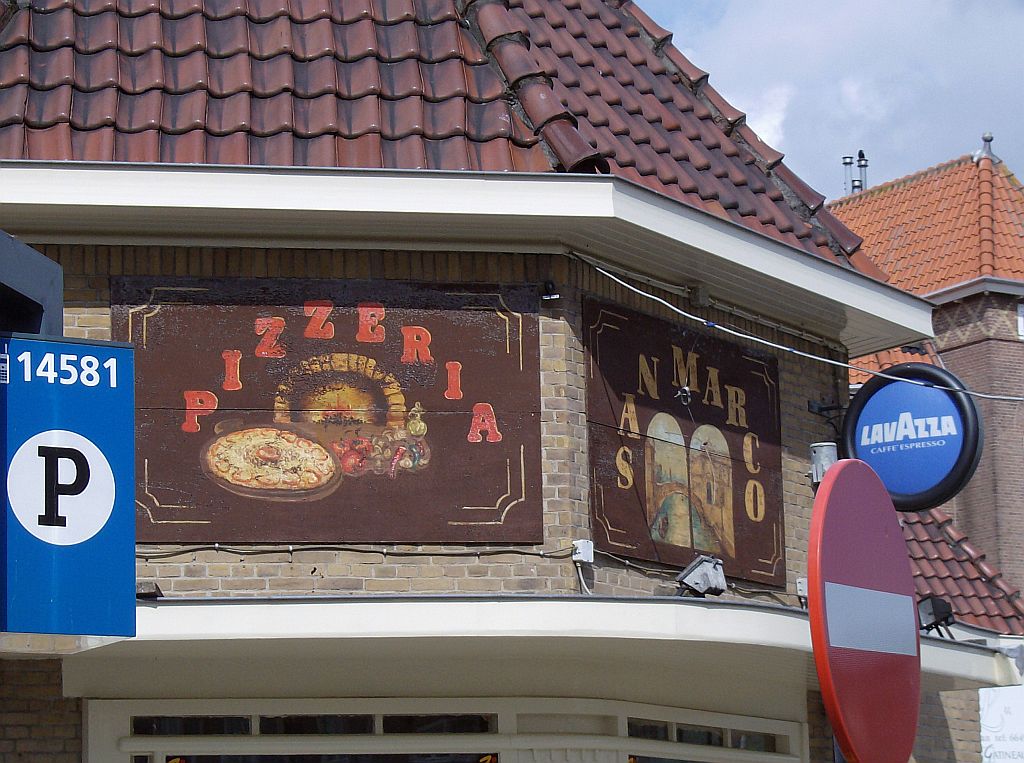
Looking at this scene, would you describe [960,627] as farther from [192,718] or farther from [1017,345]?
[1017,345]

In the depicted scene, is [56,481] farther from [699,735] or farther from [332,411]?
[699,735]

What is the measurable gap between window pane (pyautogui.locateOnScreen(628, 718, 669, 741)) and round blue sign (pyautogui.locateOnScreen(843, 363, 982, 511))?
265 cm

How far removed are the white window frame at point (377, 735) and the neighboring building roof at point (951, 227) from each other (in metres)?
21.0

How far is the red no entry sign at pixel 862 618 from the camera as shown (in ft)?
26.3

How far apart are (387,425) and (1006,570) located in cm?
2261

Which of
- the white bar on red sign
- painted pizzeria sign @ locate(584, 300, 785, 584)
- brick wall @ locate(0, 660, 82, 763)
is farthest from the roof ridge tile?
brick wall @ locate(0, 660, 82, 763)

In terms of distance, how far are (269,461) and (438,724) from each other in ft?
6.99

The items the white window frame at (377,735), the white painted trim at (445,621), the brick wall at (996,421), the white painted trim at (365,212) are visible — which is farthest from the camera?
the brick wall at (996,421)

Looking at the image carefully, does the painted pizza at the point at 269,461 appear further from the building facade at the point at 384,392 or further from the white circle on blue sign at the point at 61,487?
the white circle on blue sign at the point at 61,487

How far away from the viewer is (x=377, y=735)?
12180 mm

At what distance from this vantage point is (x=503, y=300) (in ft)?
41.0

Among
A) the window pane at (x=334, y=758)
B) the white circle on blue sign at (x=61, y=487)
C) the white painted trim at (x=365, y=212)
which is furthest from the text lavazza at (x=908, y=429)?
the white circle on blue sign at (x=61, y=487)

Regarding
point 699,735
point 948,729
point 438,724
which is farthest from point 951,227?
point 438,724

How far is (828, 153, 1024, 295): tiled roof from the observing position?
3259 cm
